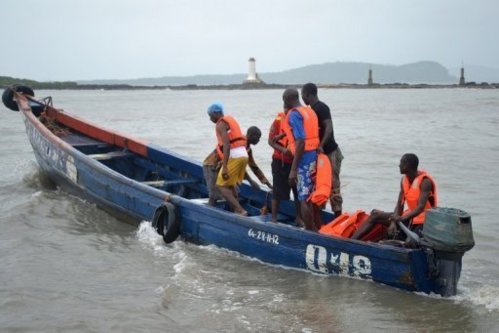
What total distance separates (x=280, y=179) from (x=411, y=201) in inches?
60.2

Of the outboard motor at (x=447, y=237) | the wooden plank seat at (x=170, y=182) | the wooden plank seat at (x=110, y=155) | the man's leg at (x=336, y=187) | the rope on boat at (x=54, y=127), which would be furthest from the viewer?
the rope on boat at (x=54, y=127)

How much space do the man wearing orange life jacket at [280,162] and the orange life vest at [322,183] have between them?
1.16ft

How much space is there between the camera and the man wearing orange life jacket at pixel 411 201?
6.00 meters

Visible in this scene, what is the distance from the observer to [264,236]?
22.7 feet

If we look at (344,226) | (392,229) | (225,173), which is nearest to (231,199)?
(225,173)

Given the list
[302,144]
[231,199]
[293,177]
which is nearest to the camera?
[302,144]

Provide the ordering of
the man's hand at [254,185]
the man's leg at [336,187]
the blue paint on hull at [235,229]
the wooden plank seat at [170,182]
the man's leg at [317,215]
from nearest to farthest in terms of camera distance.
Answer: the blue paint on hull at [235,229], the man's leg at [317,215], the man's leg at [336,187], the man's hand at [254,185], the wooden plank seat at [170,182]

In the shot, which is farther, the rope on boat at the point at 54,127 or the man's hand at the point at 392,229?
the rope on boat at the point at 54,127

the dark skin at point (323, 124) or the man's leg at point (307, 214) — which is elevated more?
the dark skin at point (323, 124)

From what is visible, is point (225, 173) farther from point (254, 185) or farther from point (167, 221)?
A: point (167, 221)

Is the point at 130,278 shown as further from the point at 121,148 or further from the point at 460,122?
the point at 460,122

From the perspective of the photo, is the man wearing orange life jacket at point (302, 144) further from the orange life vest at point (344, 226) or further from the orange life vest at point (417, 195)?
the orange life vest at point (417, 195)

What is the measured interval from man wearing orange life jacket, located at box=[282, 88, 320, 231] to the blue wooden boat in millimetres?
398

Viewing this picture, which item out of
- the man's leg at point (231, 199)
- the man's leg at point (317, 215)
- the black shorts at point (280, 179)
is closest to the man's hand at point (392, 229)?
the man's leg at point (317, 215)
